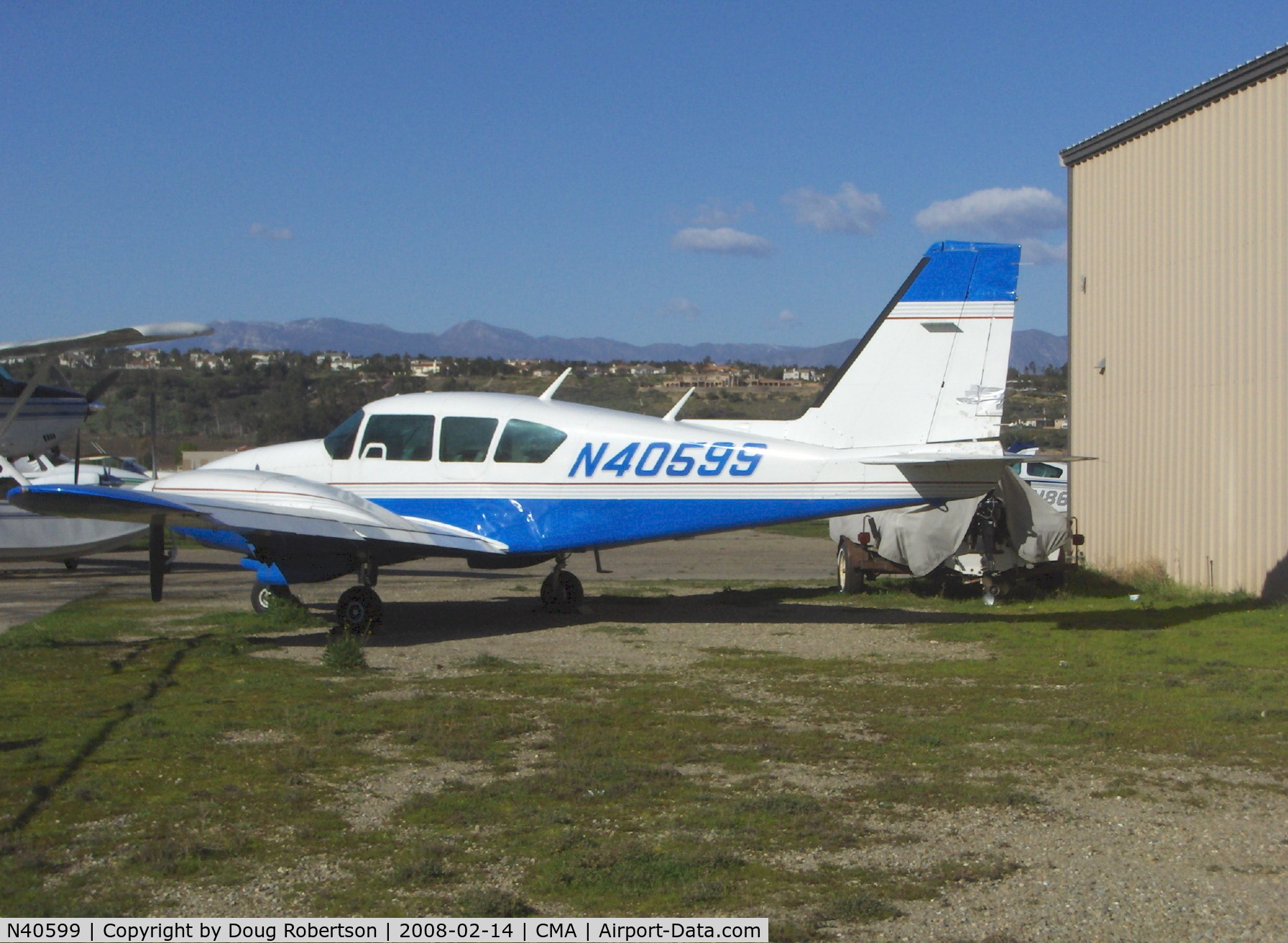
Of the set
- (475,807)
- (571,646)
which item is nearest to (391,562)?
(571,646)

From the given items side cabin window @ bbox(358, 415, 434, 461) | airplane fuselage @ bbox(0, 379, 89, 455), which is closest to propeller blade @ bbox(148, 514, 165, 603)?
side cabin window @ bbox(358, 415, 434, 461)

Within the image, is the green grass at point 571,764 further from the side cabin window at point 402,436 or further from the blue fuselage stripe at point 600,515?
the side cabin window at point 402,436

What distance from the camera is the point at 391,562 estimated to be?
1252 centimetres

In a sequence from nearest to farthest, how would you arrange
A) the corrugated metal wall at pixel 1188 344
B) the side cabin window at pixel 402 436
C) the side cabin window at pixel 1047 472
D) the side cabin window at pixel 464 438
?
1. the side cabin window at pixel 464 438
2. the side cabin window at pixel 402 436
3. the corrugated metal wall at pixel 1188 344
4. the side cabin window at pixel 1047 472

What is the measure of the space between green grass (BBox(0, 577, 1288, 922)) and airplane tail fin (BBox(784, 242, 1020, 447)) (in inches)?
89.4

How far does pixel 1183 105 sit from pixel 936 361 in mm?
7872

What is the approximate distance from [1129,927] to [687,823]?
2.06m

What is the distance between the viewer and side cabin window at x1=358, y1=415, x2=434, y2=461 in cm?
1284

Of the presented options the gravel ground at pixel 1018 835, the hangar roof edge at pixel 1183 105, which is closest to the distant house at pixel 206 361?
the hangar roof edge at pixel 1183 105

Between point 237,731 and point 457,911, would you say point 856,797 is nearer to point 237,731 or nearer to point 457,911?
point 457,911

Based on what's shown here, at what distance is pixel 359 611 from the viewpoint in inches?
478

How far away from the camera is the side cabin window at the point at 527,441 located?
12.5 meters

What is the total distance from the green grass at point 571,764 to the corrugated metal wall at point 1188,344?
4.32 metres

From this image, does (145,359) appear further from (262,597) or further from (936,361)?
(936,361)
